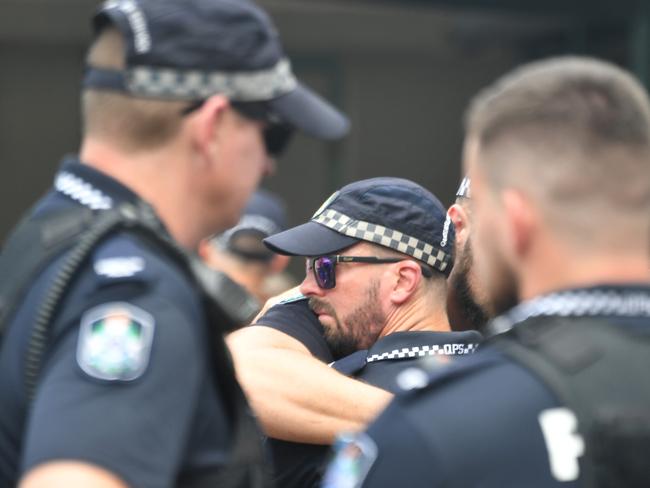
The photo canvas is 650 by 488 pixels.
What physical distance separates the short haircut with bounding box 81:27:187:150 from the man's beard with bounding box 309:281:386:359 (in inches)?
50.7

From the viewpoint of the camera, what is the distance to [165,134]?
2.02 metres

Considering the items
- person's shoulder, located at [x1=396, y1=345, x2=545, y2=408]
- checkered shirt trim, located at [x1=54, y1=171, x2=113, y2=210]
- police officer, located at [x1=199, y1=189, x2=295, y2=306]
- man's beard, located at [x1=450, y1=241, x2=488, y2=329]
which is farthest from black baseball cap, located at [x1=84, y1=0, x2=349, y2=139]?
police officer, located at [x1=199, y1=189, x2=295, y2=306]

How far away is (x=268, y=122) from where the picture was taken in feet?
7.05

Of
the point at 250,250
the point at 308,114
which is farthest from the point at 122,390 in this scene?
the point at 250,250

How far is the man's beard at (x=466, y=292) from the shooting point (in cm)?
328

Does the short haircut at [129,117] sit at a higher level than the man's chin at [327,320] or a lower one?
higher

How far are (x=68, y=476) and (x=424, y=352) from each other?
1483mm

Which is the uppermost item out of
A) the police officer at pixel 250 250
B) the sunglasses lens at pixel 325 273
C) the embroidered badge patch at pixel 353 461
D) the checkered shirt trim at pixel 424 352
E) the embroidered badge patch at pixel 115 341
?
the embroidered badge patch at pixel 115 341

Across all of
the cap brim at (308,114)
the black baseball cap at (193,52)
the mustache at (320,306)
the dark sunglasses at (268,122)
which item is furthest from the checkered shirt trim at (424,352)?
the black baseball cap at (193,52)

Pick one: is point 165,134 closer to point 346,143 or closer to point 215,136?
point 215,136

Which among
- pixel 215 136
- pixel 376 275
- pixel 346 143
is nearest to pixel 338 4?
pixel 346 143

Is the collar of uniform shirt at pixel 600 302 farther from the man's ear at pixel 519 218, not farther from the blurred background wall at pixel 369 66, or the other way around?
the blurred background wall at pixel 369 66

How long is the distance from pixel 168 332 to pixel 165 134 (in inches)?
14.9

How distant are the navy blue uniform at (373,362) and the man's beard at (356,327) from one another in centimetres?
6
